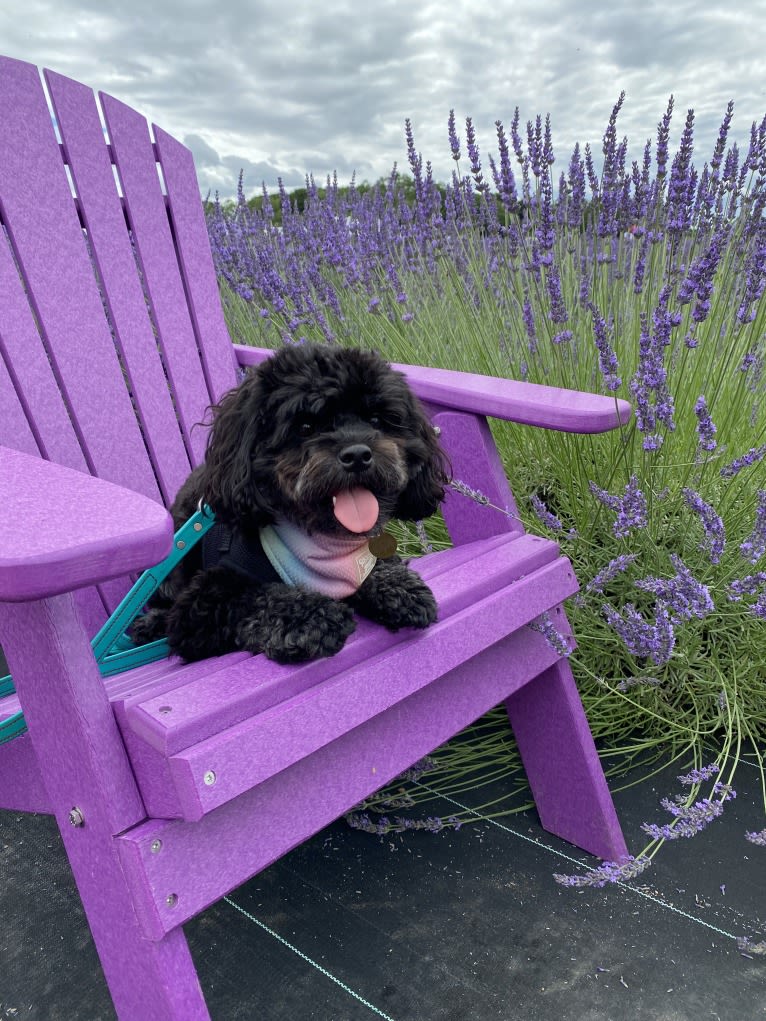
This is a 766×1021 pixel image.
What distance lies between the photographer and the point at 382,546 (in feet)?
4.37

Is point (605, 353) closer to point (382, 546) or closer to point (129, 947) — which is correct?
point (382, 546)

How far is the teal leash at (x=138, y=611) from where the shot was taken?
1298mm

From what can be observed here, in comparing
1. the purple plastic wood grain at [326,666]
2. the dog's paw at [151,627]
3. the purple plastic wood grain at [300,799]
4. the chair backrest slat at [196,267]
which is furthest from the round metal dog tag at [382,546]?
the chair backrest slat at [196,267]

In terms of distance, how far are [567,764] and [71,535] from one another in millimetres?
1299

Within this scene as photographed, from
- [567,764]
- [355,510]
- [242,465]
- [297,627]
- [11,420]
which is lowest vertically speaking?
[567,764]

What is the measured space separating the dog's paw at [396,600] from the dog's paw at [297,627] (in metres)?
0.06

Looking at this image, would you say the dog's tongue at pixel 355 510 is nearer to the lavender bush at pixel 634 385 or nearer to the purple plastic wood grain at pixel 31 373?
the lavender bush at pixel 634 385

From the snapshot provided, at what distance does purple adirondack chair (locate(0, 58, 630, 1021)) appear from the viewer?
0.95 metres

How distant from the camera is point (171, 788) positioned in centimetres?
95

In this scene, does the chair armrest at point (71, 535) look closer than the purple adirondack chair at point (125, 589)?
Yes

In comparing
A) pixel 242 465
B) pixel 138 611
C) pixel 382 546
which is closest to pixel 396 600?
pixel 382 546

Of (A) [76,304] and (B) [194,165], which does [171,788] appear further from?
(B) [194,165]

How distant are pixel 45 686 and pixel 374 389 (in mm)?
689

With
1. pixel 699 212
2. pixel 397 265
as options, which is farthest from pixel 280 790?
A: pixel 397 265
